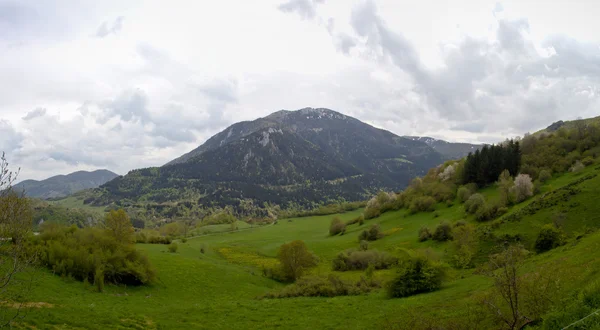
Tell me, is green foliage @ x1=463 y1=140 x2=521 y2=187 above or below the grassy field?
above

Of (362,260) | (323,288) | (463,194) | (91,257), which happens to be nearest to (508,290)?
(323,288)

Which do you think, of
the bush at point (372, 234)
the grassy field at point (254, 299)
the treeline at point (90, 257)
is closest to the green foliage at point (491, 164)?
the bush at point (372, 234)

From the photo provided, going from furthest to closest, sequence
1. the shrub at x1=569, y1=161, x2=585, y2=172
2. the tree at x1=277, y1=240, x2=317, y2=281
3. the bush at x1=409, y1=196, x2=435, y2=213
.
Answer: the bush at x1=409, y1=196, x2=435, y2=213 < the shrub at x1=569, y1=161, x2=585, y2=172 < the tree at x1=277, y1=240, x2=317, y2=281

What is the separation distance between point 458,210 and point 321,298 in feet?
181

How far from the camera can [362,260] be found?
62562 mm

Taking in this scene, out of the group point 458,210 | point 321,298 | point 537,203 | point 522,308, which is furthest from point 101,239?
point 458,210

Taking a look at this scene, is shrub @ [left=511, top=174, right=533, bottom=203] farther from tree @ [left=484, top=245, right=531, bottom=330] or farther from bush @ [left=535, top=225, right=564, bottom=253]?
tree @ [left=484, top=245, right=531, bottom=330]

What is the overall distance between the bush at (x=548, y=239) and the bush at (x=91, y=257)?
157 feet

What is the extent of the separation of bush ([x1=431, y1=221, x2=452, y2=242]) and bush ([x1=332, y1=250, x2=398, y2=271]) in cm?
1092

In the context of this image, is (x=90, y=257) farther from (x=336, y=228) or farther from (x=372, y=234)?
(x=336, y=228)

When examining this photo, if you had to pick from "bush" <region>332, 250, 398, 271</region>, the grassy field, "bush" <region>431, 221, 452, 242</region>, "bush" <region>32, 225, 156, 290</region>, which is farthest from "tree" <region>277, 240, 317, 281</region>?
"bush" <region>431, 221, 452, 242</region>

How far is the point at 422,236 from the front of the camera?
68.1 meters

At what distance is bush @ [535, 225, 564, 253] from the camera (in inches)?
1505

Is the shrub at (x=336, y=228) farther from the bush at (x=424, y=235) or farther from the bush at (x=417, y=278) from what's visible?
the bush at (x=417, y=278)
